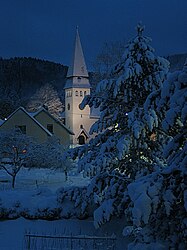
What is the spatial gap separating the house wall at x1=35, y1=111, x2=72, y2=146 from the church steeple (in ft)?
39.7

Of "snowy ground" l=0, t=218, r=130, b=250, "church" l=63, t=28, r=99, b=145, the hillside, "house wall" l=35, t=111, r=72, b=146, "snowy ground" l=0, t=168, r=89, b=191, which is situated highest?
the hillside

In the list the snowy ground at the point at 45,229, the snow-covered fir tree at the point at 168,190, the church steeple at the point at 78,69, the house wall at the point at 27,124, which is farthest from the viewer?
the church steeple at the point at 78,69

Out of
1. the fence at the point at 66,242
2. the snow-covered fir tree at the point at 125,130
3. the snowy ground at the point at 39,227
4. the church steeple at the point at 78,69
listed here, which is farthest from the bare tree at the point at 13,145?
the church steeple at the point at 78,69

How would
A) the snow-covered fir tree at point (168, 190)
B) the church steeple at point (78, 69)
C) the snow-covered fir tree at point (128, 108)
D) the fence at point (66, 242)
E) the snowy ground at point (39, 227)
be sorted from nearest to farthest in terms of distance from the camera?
1. the snow-covered fir tree at point (168, 190)
2. the fence at point (66, 242)
3. the snow-covered fir tree at point (128, 108)
4. the snowy ground at point (39, 227)
5. the church steeple at point (78, 69)

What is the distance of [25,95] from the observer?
281 feet

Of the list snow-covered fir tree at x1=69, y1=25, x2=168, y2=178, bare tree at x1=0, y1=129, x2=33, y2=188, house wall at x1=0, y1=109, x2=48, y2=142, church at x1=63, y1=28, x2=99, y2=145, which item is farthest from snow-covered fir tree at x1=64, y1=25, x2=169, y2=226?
church at x1=63, y1=28, x2=99, y2=145

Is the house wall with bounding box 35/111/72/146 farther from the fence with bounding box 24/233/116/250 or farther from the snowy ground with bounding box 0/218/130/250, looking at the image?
the fence with bounding box 24/233/116/250

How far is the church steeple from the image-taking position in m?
49.6

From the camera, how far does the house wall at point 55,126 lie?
38478mm

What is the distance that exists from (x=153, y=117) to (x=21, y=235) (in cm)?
584

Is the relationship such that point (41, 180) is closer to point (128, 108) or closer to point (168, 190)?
point (128, 108)

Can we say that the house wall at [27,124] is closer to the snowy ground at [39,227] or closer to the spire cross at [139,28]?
the snowy ground at [39,227]

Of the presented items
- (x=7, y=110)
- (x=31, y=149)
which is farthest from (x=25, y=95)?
(x=31, y=149)

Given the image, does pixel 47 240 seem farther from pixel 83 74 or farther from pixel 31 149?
pixel 83 74
